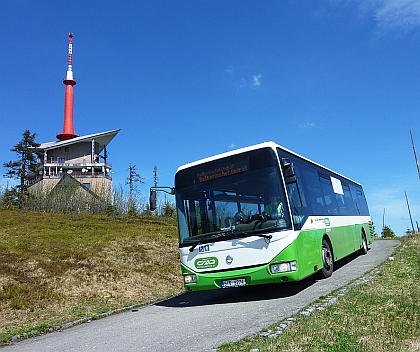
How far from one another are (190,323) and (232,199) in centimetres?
278

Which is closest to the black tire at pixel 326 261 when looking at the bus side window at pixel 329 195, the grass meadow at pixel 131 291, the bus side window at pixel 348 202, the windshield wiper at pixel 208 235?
the grass meadow at pixel 131 291

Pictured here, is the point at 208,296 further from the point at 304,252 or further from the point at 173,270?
the point at 173,270

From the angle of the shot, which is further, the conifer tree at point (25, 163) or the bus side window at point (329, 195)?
the conifer tree at point (25, 163)

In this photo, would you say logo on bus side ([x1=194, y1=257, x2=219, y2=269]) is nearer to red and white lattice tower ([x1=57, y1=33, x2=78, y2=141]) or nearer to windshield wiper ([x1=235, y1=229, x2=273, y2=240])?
windshield wiper ([x1=235, y1=229, x2=273, y2=240])

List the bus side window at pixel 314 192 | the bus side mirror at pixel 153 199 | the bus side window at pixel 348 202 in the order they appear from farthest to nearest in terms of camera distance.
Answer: the bus side window at pixel 348 202 → the bus side window at pixel 314 192 → the bus side mirror at pixel 153 199

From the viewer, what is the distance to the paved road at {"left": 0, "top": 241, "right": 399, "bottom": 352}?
18.2 ft

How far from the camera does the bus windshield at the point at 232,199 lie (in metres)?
8.14

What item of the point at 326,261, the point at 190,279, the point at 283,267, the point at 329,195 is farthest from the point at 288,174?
the point at 329,195

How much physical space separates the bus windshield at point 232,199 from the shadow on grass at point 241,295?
1.56 m

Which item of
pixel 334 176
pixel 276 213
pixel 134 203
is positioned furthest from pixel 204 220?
pixel 134 203

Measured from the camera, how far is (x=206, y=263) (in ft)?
27.4

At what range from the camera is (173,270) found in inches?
595

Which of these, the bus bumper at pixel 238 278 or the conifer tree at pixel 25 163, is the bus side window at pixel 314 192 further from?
the conifer tree at pixel 25 163

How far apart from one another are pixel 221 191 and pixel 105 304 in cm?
449
